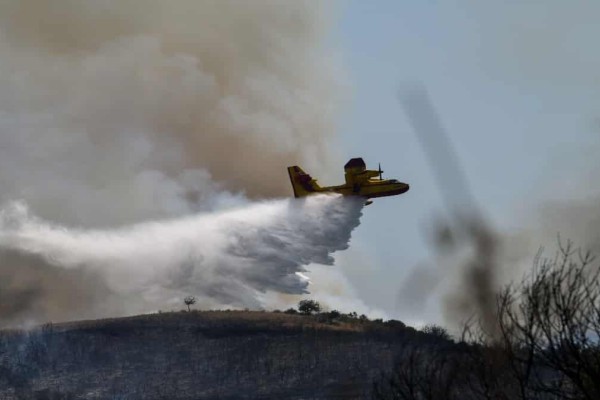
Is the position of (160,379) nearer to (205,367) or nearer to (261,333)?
(205,367)

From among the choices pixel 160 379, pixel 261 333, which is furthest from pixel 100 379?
pixel 261 333

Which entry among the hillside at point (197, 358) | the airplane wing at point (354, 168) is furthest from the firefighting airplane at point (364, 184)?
the hillside at point (197, 358)

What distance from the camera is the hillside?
408 feet

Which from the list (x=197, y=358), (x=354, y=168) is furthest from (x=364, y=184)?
(x=197, y=358)

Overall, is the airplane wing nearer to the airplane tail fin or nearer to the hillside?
the airplane tail fin

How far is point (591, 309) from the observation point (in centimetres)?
4297

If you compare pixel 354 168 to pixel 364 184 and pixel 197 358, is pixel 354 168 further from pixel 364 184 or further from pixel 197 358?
pixel 197 358

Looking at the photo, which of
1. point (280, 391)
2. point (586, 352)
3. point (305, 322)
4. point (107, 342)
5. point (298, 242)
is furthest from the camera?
point (305, 322)

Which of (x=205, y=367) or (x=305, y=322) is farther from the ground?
(x=305, y=322)

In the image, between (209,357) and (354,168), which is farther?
(209,357)

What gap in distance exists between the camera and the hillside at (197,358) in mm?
124250

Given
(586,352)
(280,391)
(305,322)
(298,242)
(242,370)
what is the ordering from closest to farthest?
(586,352) → (298,242) → (280,391) → (242,370) → (305,322)

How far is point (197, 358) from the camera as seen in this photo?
445 feet

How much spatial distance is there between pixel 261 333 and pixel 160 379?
69.4 ft
